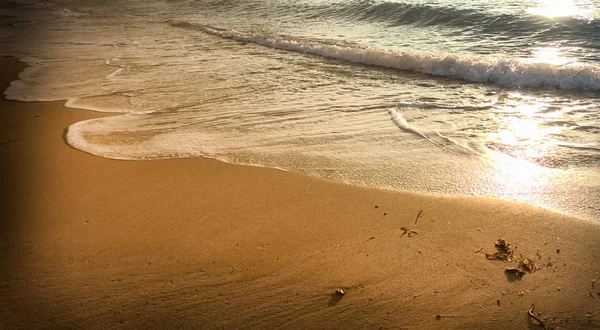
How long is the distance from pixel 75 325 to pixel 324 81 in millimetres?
5321

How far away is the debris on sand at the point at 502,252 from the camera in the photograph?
109 inches

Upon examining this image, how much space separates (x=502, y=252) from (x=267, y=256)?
4.76 ft

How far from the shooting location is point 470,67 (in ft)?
23.8

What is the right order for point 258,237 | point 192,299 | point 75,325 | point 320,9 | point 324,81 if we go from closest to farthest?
point 75,325, point 192,299, point 258,237, point 324,81, point 320,9

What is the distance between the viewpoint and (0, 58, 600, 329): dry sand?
2391 mm

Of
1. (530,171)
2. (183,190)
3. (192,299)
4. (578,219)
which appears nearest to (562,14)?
(530,171)

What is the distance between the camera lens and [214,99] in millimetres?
6113

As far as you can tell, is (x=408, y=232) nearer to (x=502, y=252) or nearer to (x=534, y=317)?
(x=502, y=252)

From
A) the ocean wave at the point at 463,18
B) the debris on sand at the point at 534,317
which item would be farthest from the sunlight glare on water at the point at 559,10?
the debris on sand at the point at 534,317

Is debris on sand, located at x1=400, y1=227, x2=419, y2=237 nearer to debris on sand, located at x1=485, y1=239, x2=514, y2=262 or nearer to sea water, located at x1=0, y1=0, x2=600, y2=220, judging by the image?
debris on sand, located at x1=485, y1=239, x2=514, y2=262

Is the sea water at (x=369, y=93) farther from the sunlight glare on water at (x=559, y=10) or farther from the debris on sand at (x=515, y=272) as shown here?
the debris on sand at (x=515, y=272)

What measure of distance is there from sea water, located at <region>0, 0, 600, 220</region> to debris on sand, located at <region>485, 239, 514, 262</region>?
645 mm

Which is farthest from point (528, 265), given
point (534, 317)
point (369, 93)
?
point (369, 93)

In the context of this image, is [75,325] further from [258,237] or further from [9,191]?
[9,191]
